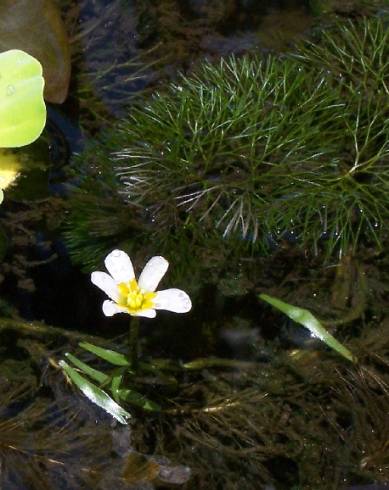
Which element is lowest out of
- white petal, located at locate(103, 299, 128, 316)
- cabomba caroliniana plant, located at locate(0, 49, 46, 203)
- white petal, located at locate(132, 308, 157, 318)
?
white petal, located at locate(132, 308, 157, 318)

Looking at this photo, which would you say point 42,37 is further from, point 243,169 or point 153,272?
point 153,272

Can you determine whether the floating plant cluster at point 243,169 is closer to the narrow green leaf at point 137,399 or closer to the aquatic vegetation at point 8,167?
the aquatic vegetation at point 8,167

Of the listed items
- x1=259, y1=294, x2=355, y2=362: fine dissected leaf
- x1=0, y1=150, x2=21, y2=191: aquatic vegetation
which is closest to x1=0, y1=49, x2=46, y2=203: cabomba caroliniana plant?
x1=0, y1=150, x2=21, y2=191: aquatic vegetation

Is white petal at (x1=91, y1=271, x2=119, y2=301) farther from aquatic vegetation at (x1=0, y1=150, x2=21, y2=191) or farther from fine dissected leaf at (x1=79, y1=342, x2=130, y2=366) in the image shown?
aquatic vegetation at (x1=0, y1=150, x2=21, y2=191)

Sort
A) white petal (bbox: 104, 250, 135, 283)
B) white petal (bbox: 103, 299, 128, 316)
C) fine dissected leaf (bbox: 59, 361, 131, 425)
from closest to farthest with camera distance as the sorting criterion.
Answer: white petal (bbox: 103, 299, 128, 316), white petal (bbox: 104, 250, 135, 283), fine dissected leaf (bbox: 59, 361, 131, 425)

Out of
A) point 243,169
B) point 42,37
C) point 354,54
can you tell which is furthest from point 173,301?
point 354,54

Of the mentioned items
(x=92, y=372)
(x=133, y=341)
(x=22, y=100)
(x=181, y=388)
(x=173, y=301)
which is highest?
(x=22, y=100)
